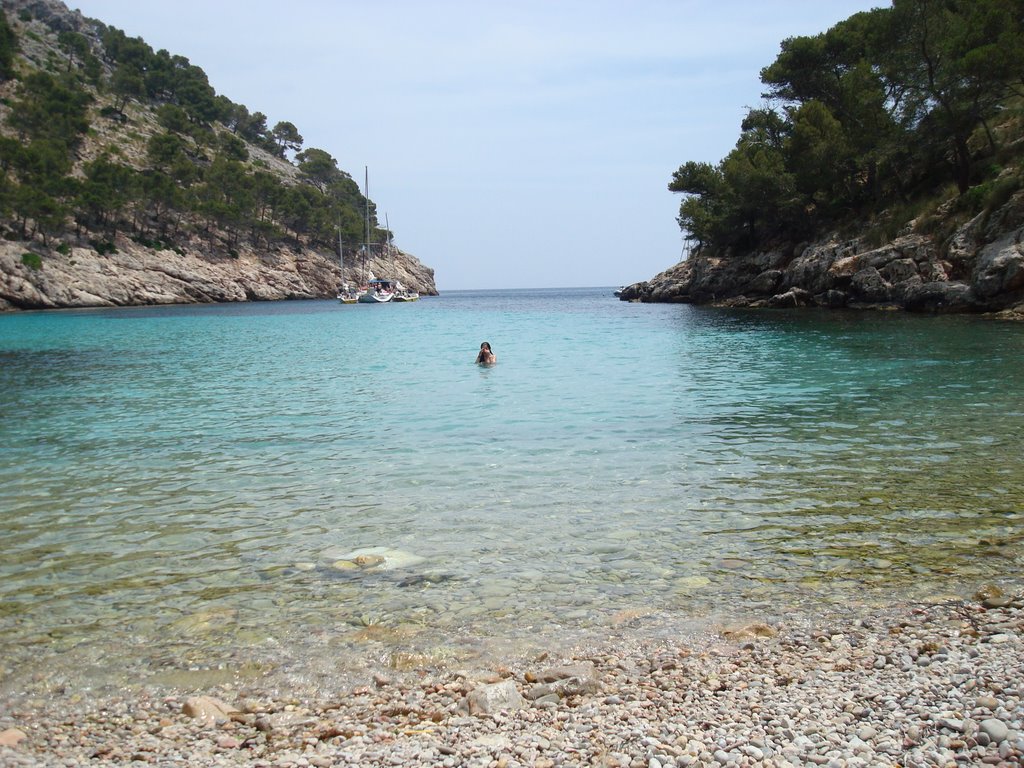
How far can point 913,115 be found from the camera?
47125 mm

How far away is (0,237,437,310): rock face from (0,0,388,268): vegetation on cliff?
8.43 feet

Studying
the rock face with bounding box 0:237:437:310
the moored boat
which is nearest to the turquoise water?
the rock face with bounding box 0:237:437:310

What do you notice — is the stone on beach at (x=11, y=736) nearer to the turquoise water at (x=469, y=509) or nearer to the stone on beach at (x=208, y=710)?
the turquoise water at (x=469, y=509)

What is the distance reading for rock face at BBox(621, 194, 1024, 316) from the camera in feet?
116

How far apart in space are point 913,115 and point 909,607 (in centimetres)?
5089

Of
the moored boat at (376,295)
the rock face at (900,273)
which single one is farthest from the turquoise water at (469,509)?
the moored boat at (376,295)

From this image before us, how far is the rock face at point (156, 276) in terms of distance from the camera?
239ft

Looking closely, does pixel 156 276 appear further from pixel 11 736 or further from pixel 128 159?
pixel 11 736

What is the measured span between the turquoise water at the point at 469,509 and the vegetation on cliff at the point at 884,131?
1111 inches

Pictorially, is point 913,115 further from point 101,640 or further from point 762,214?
point 101,640

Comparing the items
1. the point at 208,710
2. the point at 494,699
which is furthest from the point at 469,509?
the point at 208,710

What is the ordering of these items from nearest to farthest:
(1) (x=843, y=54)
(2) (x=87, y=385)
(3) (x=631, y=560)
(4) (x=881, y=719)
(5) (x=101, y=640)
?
(4) (x=881, y=719) → (5) (x=101, y=640) → (3) (x=631, y=560) → (2) (x=87, y=385) → (1) (x=843, y=54)

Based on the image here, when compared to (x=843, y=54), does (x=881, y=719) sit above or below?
below

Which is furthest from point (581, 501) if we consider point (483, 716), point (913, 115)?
point (913, 115)
